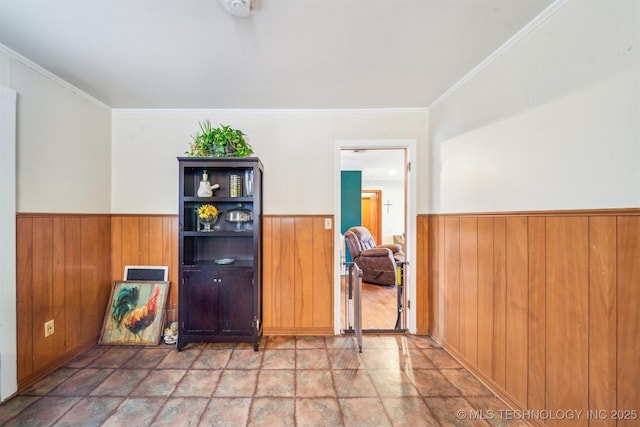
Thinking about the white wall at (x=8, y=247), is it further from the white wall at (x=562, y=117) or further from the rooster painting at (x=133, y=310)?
the white wall at (x=562, y=117)

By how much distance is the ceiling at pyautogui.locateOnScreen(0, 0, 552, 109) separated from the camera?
1.42m

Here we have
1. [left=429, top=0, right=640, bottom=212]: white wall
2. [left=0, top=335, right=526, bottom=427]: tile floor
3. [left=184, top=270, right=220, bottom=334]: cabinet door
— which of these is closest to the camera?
[left=429, top=0, right=640, bottom=212]: white wall

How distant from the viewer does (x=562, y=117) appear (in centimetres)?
138

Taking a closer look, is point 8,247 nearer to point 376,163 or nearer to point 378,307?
point 378,307

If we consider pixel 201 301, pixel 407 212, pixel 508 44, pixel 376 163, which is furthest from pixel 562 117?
pixel 376 163

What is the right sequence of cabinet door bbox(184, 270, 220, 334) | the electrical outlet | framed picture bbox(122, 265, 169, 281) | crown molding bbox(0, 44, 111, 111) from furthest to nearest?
framed picture bbox(122, 265, 169, 281)
cabinet door bbox(184, 270, 220, 334)
the electrical outlet
crown molding bbox(0, 44, 111, 111)

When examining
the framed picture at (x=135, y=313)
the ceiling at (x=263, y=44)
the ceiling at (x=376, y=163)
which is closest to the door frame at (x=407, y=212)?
the ceiling at (x=263, y=44)

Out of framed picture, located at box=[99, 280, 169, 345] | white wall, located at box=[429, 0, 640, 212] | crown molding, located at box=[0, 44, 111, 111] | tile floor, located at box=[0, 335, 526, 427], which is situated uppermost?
crown molding, located at box=[0, 44, 111, 111]

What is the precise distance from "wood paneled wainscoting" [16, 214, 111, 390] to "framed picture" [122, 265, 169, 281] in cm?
19

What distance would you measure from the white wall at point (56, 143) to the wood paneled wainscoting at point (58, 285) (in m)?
0.15

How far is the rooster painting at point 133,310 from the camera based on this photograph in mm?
2562

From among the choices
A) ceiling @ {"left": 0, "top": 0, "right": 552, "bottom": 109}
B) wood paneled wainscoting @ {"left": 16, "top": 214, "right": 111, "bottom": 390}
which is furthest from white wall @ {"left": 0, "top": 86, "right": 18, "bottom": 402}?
ceiling @ {"left": 0, "top": 0, "right": 552, "bottom": 109}

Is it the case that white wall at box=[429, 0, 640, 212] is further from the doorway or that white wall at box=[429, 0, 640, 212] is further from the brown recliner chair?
the brown recliner chair

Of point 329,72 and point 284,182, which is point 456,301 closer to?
point 284,182
